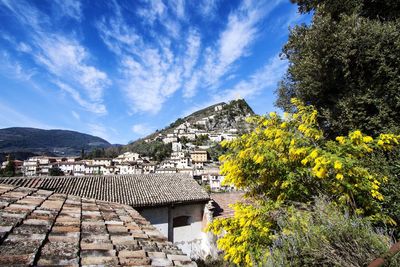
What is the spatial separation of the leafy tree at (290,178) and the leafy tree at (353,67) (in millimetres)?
2542

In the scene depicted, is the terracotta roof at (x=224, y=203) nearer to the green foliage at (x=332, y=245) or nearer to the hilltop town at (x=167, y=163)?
the green foliage at (x=332, y=245)

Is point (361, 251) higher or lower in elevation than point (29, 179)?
lower

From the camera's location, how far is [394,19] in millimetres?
8297

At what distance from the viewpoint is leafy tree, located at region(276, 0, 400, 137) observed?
283 inches

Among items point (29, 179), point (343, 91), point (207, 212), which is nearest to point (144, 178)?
point (207, 212)

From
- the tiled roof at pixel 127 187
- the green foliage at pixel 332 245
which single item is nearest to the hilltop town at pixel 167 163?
the tiled roof at pixel 127 187

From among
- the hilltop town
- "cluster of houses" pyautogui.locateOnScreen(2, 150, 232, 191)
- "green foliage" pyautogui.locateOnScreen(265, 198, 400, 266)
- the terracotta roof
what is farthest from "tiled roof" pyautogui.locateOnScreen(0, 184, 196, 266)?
"cluster of houses" pyautogui.locateOnScreen(2, 150, 232, 191)

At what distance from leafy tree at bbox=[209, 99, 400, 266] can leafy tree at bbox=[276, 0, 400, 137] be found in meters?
2.54

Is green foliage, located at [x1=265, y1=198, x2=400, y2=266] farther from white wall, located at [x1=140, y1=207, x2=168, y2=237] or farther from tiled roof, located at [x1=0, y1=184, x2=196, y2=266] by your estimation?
white wall, located at [x1=140, y1=207, x2=168, y2=237]

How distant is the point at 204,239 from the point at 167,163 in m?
79.8

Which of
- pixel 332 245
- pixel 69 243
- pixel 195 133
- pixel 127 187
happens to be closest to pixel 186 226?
pixel 127 187

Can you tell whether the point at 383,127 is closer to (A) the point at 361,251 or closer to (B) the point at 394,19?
(B) the point at 394,19

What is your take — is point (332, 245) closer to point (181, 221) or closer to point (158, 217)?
point (158, 217)

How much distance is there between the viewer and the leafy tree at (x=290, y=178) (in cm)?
434
